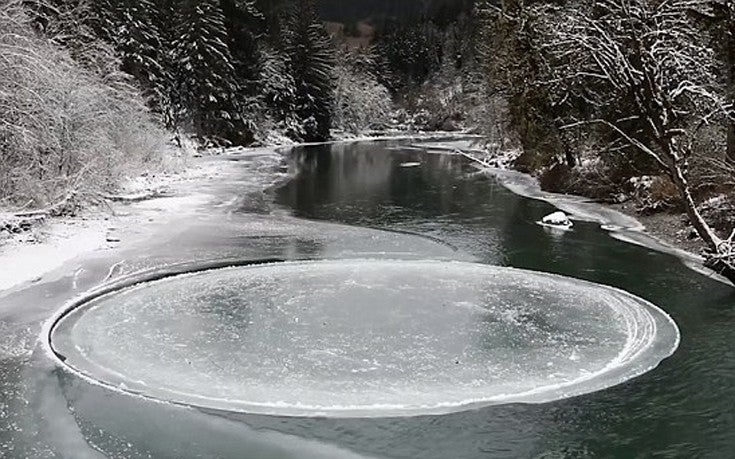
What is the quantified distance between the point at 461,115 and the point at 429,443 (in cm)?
9830

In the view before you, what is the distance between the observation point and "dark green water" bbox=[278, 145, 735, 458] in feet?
26.0

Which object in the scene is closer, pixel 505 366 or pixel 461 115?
pixel 505 366

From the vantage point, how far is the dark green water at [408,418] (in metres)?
7.78

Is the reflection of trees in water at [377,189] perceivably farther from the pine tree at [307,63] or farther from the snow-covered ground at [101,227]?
the pine tree at [307,63]

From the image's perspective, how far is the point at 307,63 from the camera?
7525 cm

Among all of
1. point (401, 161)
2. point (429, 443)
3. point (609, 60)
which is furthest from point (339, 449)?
point (401, 161)

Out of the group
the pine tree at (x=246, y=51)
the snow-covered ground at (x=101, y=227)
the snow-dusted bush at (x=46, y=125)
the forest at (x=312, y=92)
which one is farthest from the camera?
the pine tree at (x=246, y=51)

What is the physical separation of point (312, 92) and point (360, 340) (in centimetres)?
6647

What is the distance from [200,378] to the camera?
31.3 ft

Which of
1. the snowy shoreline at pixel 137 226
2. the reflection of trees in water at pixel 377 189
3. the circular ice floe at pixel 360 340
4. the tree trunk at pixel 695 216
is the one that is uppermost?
the tree trunk at pixel 695 216

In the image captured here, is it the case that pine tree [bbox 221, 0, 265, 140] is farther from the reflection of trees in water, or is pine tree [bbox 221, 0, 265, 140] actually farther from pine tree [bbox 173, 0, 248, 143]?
the reflection of trees in water

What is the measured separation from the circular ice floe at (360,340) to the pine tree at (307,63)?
2404 inches

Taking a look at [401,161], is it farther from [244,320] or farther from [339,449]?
[339,449]

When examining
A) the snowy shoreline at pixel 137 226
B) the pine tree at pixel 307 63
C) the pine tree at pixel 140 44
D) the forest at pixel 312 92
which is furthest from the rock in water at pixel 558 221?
the pine tree at pixel 307 63
